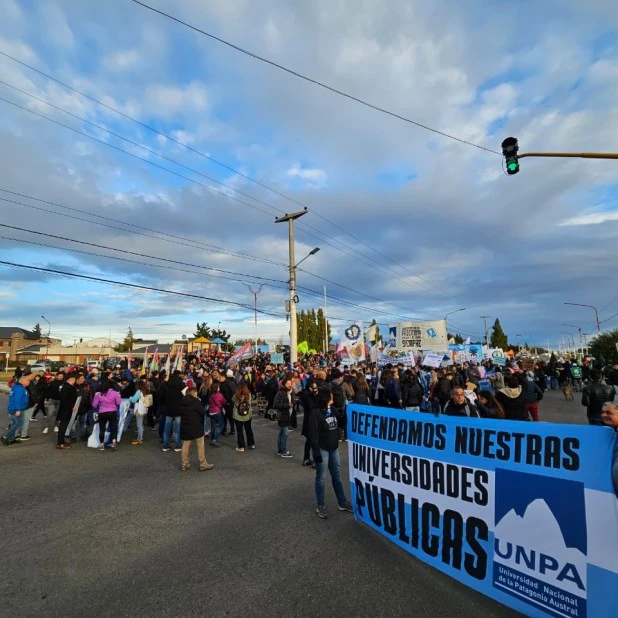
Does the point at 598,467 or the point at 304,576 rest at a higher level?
the point at 598,467

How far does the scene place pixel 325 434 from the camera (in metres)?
5.80

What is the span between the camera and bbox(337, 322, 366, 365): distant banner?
21.9 m

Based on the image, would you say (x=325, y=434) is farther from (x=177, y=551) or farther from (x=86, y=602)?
(x=86, y=602)

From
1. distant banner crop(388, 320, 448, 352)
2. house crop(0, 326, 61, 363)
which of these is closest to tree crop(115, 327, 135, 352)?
house crop(0, 326, 61, 363)

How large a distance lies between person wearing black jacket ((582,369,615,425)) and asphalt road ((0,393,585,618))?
17.4ft

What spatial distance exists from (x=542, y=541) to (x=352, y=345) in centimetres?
1916

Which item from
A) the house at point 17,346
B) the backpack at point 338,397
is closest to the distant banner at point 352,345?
the backpack at point 338,397

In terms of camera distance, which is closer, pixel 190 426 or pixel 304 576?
pixel 304 576

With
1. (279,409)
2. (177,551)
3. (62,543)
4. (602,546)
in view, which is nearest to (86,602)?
(177,551)

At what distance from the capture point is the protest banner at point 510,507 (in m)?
2.92

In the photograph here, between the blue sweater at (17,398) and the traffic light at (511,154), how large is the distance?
13.7 meters

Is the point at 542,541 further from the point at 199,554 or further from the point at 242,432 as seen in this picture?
the point at 242,432

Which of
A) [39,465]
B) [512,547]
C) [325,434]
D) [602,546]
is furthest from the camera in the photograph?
[39,465]

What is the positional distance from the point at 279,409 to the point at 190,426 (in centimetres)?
210
